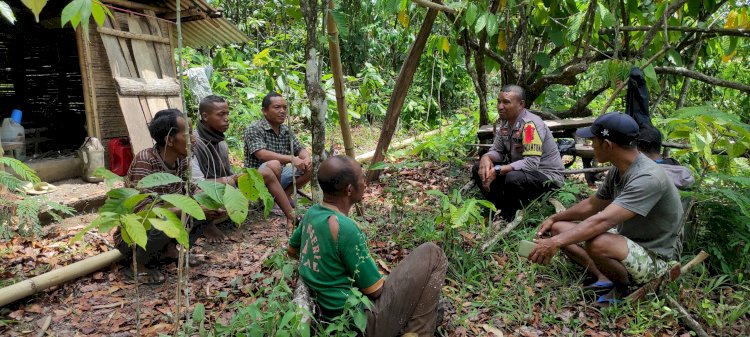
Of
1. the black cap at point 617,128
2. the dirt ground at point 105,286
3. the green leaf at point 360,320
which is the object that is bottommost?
the dirt ground at point 105,286

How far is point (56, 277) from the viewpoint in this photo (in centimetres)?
363

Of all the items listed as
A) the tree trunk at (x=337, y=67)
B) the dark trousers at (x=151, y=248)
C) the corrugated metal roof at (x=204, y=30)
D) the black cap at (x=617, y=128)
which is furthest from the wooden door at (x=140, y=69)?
the black cap at (x=617, y=128)

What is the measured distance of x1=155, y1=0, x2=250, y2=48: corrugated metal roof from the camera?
6.66 meters

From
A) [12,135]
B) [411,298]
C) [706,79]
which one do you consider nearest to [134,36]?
[12,135]

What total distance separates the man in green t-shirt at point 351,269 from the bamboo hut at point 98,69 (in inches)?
170

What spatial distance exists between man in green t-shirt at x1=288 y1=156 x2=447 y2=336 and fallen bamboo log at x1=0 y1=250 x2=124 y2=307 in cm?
203

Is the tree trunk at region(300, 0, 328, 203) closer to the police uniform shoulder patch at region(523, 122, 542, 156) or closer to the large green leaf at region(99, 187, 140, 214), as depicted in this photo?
the large green leaf at region(99, 187, 140, 214)

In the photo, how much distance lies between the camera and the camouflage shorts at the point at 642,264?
329 cm

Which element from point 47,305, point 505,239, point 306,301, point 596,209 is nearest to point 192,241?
point 47,305

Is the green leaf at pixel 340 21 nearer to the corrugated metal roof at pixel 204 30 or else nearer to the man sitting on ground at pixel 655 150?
the man sitting on ground at pixel 655 150

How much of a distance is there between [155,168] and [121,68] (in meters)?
3.07

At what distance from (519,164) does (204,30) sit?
5099 mm

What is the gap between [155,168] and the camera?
3791 mm

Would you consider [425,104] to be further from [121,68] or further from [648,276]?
[648,276]
